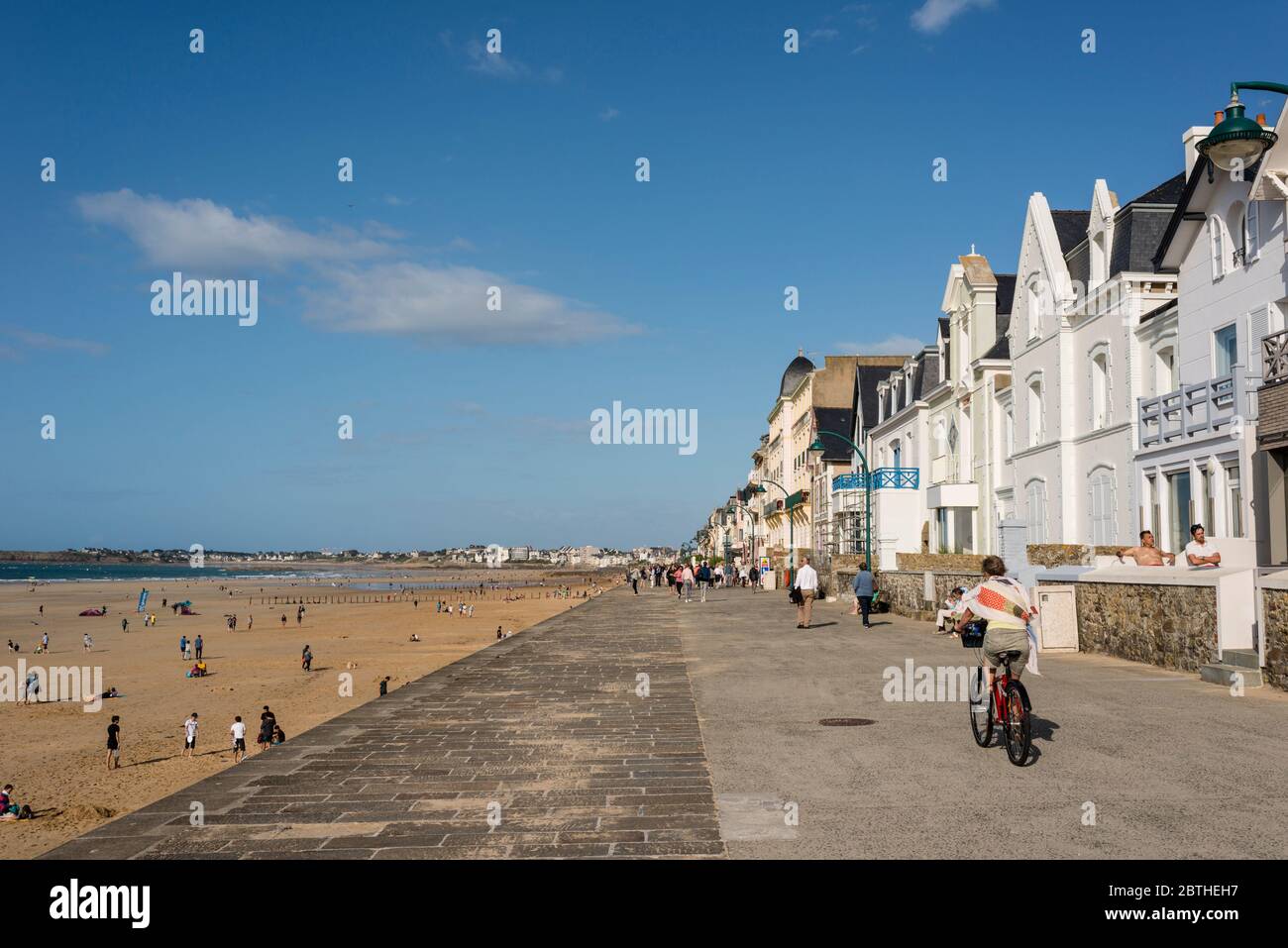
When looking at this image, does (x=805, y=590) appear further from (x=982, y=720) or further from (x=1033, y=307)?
(x=982, y=720)

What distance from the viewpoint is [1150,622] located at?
14.9 metres

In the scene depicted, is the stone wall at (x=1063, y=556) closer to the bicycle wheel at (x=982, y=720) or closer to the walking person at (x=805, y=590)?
the walking person at (x=805, y=590)

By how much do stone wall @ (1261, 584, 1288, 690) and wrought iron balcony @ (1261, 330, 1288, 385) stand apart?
4320mm

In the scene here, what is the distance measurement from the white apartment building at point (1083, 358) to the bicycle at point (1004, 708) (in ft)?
47.3

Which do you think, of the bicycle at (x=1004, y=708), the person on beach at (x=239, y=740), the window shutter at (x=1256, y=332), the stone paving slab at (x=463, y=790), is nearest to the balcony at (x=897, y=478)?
the window shutter at (x=1256, y=332)

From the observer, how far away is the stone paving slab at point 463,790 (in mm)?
5918

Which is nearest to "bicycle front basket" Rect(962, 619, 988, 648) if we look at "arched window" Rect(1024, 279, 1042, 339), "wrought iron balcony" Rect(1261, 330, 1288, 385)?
"wrought iron balcony" Rect(1261, 330, 1288, 385)

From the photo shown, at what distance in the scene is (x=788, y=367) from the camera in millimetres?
80062

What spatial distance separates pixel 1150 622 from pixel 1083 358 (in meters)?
11.6

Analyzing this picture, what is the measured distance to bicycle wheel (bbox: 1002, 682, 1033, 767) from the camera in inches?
315

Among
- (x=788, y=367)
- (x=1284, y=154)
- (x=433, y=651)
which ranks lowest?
(x=433, y=651)
